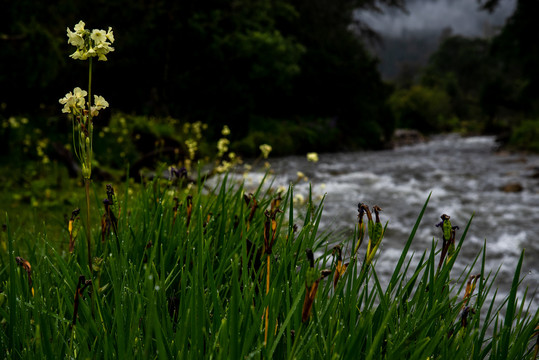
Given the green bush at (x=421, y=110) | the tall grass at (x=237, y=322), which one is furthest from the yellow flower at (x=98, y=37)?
the green bush at (x=421, y=110)

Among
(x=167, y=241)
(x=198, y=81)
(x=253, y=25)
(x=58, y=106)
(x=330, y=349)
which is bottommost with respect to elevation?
(x=330, y=349)

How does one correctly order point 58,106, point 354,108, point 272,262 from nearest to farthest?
1. point 272,262
2. point 58,106
3. point 354,108

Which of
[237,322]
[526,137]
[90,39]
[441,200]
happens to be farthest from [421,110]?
[237,322]

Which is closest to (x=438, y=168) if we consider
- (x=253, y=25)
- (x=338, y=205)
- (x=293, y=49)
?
(x=338, y=205)

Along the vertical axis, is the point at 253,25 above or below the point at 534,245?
above

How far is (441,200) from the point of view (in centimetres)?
748

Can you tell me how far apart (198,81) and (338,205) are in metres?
10.9

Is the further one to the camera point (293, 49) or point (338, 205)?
point (293, 49)

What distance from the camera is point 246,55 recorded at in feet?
51.7

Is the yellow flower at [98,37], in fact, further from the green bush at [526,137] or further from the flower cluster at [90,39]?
the green bush at [526,137]

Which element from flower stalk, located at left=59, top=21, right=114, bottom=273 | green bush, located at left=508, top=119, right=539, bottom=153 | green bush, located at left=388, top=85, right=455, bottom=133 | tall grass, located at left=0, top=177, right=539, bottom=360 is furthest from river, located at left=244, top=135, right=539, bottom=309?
green bush, located at left=388, top=85, right=455, bottom=133

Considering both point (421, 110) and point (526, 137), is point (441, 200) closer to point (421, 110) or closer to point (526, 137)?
point (526, 137)

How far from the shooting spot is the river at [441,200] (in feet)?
15.4

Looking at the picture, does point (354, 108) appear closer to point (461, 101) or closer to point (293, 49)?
point (293, 49)
